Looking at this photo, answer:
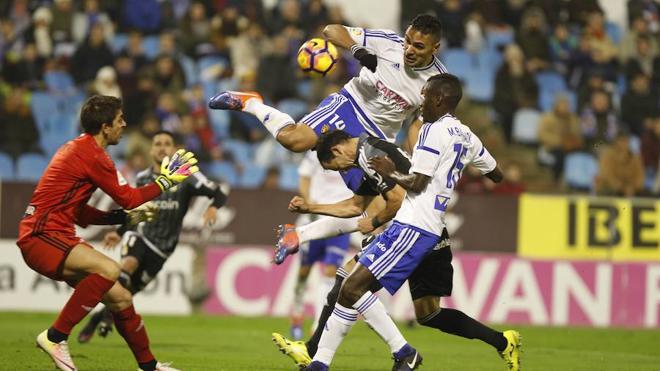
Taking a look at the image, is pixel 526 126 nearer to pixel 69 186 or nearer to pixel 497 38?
pixel 497 38

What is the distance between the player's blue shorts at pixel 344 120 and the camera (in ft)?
32.9

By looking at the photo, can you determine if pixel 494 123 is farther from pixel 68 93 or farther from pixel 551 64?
pixel 68 93

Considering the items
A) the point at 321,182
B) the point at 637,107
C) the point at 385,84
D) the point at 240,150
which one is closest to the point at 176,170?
the point at 385,84

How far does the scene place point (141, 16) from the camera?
19.9 meters

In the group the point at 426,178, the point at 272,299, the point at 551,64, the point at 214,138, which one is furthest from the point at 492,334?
the point at 551,64

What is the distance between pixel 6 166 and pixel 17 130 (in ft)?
1.92

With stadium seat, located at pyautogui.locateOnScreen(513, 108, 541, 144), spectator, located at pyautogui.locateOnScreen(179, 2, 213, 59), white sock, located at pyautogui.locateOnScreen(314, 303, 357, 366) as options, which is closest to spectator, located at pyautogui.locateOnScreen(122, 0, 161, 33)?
spectator, located at pyautogui.locateOnScreen(179, 2, 213, 59)

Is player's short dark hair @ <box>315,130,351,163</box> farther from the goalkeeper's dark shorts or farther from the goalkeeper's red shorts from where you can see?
the goalkeeper's dark shorts

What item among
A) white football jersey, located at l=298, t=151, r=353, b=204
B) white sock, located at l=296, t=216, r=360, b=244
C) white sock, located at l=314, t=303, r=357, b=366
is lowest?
white sock, located at l=314, t=303, r=357, b=366

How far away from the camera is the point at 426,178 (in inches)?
332

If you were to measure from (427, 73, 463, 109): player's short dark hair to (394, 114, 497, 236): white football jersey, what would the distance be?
134mm

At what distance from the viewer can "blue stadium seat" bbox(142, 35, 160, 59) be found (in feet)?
64.3

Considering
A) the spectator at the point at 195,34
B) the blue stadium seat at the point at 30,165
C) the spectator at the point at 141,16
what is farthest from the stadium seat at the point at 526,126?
the blue stadium seat at the point at 30,165

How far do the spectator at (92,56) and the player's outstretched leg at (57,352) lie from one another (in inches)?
434
